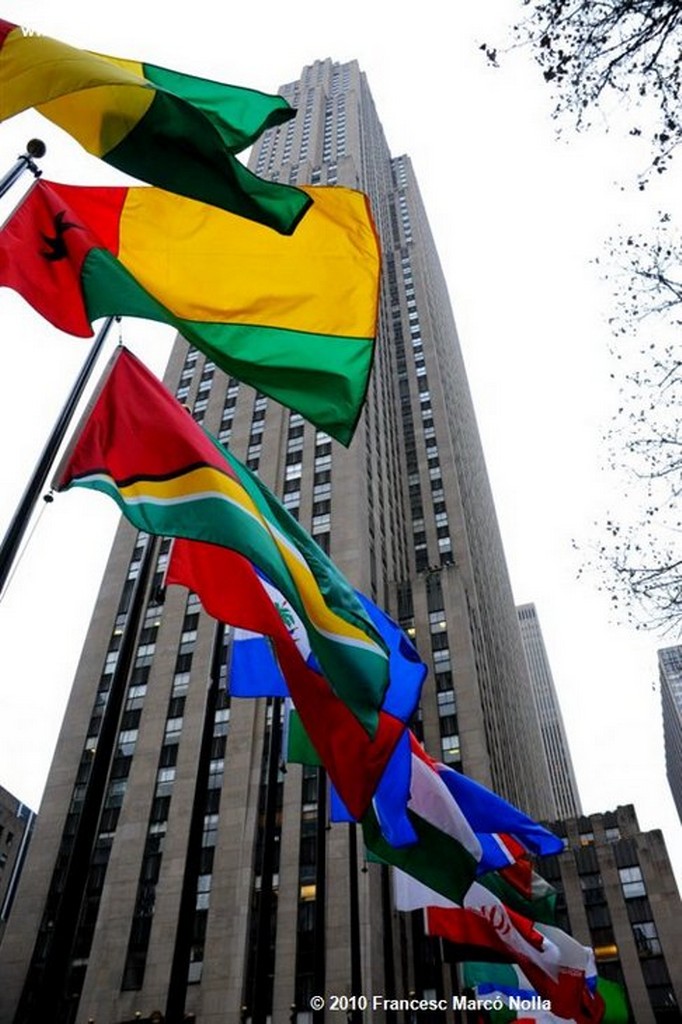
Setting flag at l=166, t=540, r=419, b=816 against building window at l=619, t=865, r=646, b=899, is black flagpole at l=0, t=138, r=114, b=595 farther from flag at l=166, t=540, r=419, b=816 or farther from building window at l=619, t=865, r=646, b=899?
building window at l=619, t=865, r=646, b=899

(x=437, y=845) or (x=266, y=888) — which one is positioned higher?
(x=437, y=845)

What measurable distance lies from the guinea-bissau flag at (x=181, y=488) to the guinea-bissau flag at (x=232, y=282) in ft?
3.02

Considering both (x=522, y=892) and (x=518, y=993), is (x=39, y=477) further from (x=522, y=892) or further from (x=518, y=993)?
(x=518, y=993)

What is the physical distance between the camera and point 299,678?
31.4ft

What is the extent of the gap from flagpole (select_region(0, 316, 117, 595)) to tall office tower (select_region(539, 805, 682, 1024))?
2496 inches

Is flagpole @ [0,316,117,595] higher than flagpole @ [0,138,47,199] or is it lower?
lower

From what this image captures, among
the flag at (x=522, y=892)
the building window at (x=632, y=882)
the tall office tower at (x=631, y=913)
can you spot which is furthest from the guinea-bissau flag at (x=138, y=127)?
the building window at (x=632, y=882)

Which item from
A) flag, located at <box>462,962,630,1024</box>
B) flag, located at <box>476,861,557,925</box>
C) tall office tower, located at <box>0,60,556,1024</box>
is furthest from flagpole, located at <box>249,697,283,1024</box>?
flag, located at <box>462,962,630,1024</box>

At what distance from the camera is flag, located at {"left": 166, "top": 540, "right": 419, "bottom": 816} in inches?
356

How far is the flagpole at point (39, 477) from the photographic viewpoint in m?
6.74

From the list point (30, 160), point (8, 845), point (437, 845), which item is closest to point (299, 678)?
point (437, 845)

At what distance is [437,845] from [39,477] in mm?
9824

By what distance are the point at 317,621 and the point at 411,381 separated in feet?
294

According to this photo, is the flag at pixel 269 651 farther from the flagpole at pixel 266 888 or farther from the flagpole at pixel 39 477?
the flagpole at pixel 39 477
